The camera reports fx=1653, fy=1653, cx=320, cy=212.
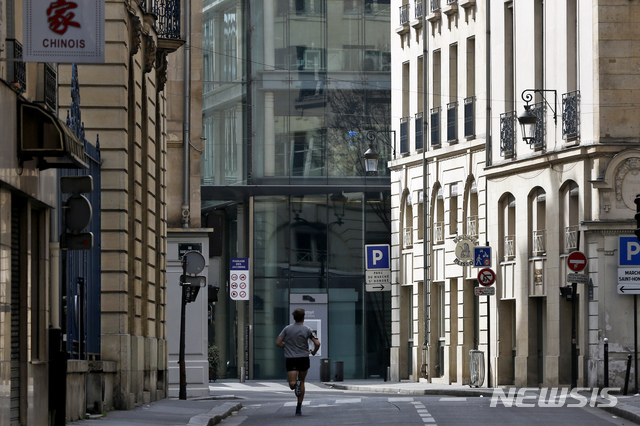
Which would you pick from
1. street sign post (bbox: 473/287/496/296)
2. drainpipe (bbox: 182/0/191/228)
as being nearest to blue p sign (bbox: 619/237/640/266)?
street sign post (bbox: 473/287/496/296)

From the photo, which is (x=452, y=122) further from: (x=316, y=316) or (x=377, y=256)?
(x=316, y=316)

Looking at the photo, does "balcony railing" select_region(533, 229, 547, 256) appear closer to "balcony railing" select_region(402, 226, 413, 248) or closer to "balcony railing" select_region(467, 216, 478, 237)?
"balcony railing" select_region(467, 216, 478, 237)

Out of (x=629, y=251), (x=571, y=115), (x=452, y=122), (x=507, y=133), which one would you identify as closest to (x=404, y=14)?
(x=452, y=122)

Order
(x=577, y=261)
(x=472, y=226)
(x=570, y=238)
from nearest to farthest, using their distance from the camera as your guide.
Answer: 1. (x=577, y=261)
2. (x=570, y=238)
3. (x=472, y=226)

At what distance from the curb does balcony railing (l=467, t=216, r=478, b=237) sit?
2125cm

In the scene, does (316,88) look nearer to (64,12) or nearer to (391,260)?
(391,260)

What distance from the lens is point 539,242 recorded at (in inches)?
1714

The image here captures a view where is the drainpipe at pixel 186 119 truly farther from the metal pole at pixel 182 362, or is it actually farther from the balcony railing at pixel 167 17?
the balcony railing at pixel 167 17

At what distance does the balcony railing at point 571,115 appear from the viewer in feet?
135

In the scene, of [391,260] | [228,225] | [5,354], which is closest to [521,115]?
[391,260]

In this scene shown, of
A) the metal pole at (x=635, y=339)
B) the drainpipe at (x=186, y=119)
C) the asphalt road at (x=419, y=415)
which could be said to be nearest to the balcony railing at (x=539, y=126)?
the metal pole at (x=635, y=339)

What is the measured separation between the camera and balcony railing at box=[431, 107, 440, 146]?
52.0 metres

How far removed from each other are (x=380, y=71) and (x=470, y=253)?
13007mm

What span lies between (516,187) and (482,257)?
7.37 ft
